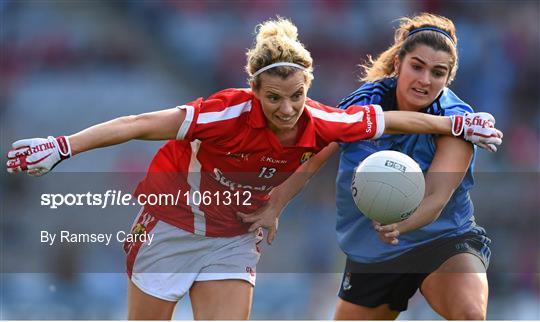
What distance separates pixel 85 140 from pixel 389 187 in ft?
5.39

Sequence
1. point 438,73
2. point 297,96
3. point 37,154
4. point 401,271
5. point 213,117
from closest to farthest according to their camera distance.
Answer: point 37,154
point 297,96
point 213,117
point 438,73
point 401,271

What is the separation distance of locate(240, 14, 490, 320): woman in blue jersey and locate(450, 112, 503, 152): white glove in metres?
0.09

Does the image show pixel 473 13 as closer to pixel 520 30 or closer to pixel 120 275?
pixel 520 30

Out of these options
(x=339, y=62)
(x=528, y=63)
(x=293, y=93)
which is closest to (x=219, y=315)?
(x=293, y=93)

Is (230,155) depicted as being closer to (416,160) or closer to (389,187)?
(389,187)

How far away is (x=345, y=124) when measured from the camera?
199 inches

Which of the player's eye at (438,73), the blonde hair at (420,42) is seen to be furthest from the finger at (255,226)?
the player's eye at (438,73)

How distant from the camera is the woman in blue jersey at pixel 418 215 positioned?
5.12m

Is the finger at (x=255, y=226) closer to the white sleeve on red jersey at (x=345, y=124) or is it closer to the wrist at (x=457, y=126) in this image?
the white sleeve on red jersey at (x=345, y=124)

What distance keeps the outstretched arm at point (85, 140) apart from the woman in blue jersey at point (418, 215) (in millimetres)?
838

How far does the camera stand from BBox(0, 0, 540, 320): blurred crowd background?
9000 millimetres

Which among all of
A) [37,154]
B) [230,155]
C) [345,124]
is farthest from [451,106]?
[37,154]

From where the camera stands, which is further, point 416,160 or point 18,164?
point 416,160

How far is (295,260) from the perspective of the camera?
8.63m
